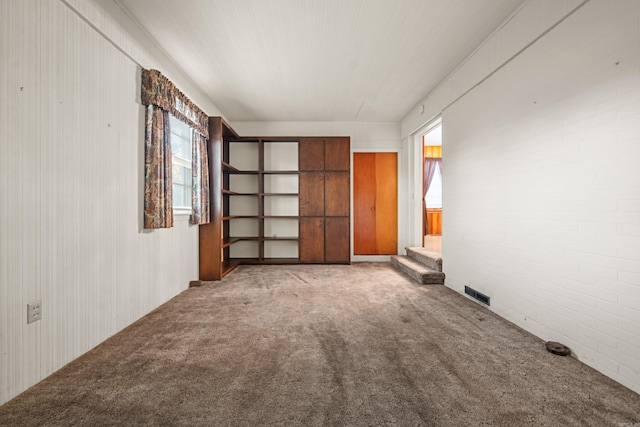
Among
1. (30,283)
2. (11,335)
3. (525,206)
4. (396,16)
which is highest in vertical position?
(396,16)

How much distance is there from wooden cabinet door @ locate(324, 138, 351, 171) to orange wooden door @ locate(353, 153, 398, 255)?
41cm

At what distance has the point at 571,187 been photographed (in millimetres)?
1938

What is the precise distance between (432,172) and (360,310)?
21.2 feet

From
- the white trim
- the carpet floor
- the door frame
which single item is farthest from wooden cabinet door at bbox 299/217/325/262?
the carpet floor

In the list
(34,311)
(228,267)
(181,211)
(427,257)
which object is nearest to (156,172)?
(181,211)

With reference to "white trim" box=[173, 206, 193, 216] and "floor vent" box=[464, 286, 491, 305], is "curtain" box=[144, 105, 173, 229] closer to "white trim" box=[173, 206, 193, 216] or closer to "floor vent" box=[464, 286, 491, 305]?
"white trim" box=[173, 206, 193, 216]

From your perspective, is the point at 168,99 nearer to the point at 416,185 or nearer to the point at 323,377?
the point at 323,377

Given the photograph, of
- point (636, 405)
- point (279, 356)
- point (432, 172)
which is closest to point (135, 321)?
point (279, 356)

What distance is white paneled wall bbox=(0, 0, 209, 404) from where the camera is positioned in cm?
150

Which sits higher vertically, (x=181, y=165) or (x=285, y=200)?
(x=181, y=165)

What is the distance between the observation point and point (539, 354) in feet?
6.38

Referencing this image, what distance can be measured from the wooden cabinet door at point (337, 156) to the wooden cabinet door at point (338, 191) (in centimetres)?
13

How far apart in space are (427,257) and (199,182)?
354cm

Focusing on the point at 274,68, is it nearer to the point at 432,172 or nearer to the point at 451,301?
the point at 451,301
